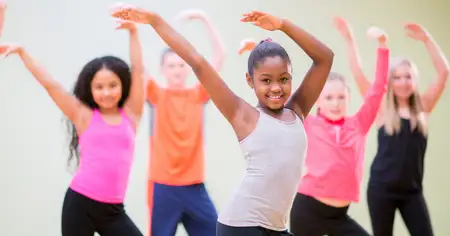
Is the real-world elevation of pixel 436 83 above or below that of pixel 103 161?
above

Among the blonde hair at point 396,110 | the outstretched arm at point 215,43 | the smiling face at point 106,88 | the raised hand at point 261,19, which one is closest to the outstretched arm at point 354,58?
the blonde hair at point 396,110

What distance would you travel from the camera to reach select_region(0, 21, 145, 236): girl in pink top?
2.77 metres

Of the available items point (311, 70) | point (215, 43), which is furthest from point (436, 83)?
point (311, 70)

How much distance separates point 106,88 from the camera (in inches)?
114

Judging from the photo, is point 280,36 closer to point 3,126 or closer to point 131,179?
point 131,179

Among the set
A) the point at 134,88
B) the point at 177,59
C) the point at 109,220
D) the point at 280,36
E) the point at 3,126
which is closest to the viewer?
the point at 109,220

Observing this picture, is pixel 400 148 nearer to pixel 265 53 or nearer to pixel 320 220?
pixel 320 220

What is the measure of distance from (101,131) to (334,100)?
3.90ft

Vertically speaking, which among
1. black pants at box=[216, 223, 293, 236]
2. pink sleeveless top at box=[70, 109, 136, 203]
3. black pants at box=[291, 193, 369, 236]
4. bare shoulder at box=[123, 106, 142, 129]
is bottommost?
black pants at box=[291, 193, 369, 236]

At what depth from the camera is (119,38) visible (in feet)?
13.0

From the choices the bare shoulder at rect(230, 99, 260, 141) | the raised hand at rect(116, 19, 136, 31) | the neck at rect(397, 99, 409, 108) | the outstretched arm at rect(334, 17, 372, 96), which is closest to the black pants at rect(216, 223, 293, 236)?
the bare shoulder at rect(230, 99, 260, 141)

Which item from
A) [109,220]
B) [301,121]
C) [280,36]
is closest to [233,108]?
[301,121]

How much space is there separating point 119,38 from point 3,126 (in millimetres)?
881

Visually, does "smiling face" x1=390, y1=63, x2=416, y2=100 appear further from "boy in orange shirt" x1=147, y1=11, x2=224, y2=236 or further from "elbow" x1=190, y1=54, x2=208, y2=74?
"elbow" x1=190, y1=54, x2=208, y2=74
